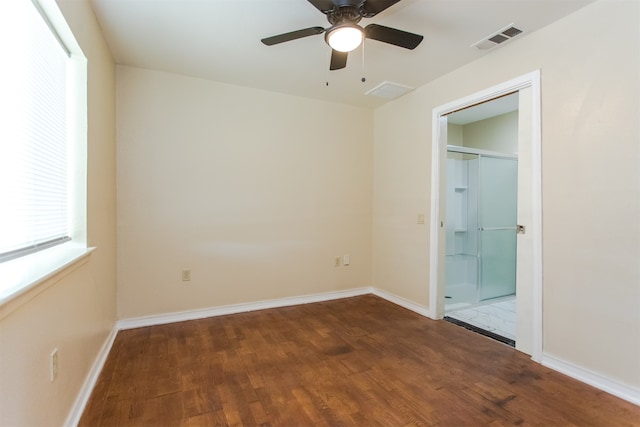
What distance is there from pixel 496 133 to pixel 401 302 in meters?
2.97

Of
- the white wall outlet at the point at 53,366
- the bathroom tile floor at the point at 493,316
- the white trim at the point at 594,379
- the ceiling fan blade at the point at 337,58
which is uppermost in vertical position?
the ceiling fan blade at the point at 337,58

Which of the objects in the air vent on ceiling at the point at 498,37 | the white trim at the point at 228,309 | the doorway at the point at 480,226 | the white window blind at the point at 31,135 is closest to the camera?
the white window blind at the point at 31,135

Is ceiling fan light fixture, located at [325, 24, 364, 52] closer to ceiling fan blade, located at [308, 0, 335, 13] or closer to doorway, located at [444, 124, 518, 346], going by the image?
ceiling fan blade, located at [308, 0, 335, 13]

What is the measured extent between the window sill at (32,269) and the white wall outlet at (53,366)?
358 mm

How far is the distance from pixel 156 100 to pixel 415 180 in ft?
8.96

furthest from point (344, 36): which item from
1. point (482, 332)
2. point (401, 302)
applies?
point (401, 302)

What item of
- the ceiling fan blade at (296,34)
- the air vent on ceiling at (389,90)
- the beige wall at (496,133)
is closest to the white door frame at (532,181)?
the air vent on ceiling at (389,90)

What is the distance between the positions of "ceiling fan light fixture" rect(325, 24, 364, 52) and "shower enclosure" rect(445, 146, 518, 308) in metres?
2.50

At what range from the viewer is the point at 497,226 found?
3.98 m

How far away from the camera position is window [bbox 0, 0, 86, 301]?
1150 mm

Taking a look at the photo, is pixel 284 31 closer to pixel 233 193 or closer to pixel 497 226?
pixel 233 193

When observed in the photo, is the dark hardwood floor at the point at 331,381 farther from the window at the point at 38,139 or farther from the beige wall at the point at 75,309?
the window at the point at 38,139

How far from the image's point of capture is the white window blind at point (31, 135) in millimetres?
1150

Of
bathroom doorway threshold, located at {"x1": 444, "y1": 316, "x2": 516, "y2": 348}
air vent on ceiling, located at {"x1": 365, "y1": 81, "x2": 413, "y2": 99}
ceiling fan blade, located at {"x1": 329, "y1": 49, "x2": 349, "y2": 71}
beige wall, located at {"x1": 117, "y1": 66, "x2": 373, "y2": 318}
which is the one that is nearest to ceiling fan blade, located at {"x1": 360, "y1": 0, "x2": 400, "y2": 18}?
ceiling fan blade, located at {"x1": 329, "y1": 49, "x2": 349, "y2": 71}
